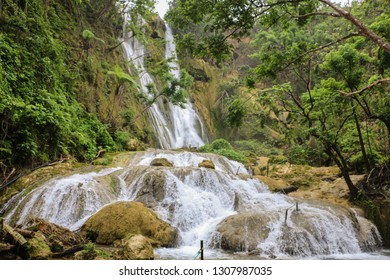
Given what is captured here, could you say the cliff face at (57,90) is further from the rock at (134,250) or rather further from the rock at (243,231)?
the rock at (243,231)

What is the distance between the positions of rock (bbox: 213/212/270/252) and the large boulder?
1.06m

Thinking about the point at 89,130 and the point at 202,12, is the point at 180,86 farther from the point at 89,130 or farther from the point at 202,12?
the point at 202,12

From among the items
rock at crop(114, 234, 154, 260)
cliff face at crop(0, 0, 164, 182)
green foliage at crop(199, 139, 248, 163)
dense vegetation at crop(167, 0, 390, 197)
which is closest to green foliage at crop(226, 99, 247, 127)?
dense vegetation at crop(167, 0, 390, 197)

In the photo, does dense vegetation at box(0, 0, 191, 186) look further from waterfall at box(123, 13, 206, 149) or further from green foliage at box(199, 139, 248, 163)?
green foliage at box(199, 139, 248, 163)

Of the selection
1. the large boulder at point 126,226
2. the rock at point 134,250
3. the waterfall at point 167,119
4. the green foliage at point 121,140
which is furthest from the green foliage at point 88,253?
the waterfall at point 167,119

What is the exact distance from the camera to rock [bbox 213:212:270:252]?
6.01 metres

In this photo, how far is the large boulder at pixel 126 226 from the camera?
5.90m

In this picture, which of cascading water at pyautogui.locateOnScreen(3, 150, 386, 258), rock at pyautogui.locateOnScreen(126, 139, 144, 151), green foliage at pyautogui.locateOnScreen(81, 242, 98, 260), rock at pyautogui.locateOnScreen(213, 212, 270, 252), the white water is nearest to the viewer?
green foliage at pyautogui.locateOnScreen(81, 242, 98, 260)

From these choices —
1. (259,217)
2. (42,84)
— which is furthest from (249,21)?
(42,84)

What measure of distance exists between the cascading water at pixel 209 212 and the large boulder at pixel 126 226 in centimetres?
38

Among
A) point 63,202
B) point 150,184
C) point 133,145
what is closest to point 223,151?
point 133,145

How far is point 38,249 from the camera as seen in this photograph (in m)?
3.96
